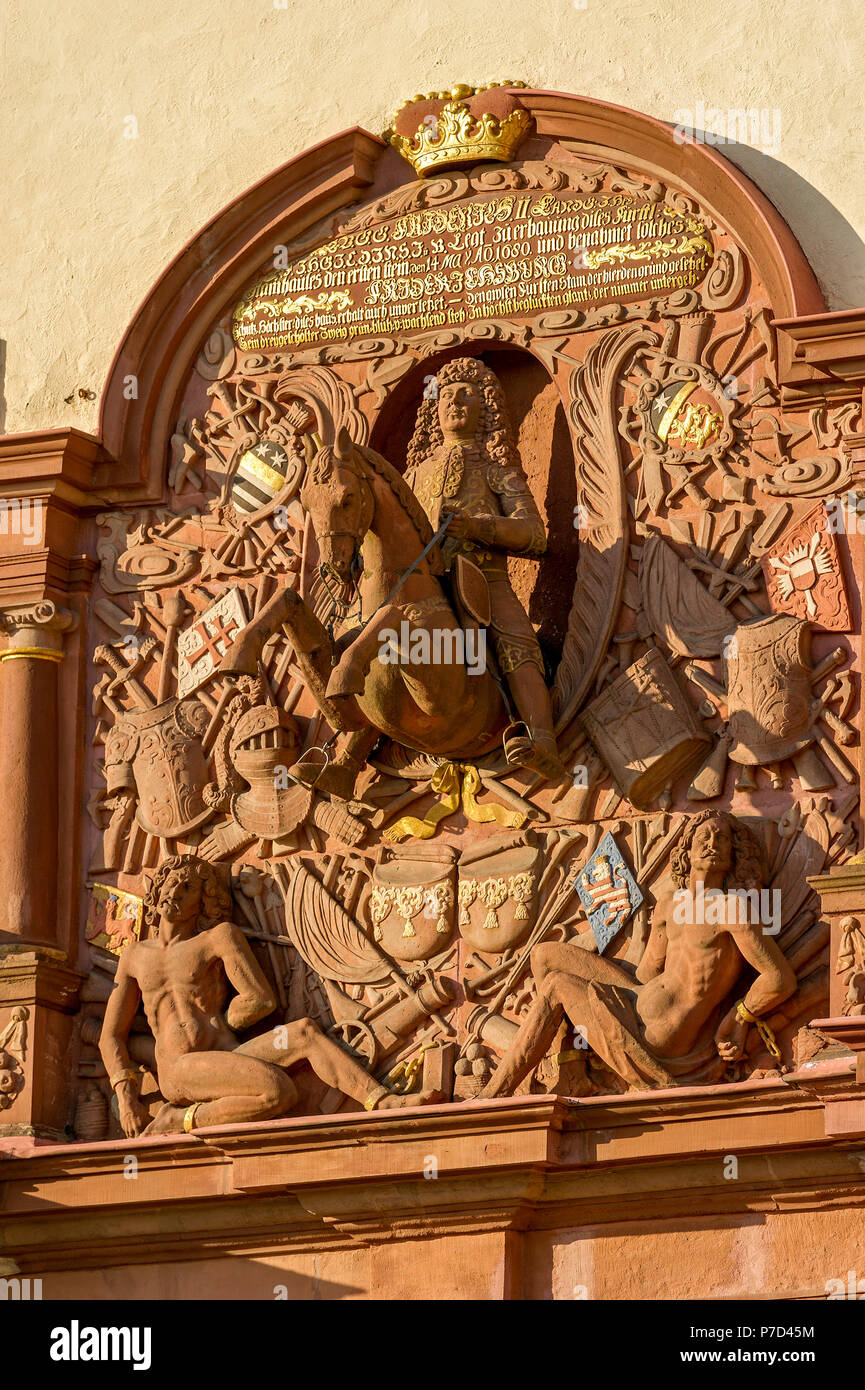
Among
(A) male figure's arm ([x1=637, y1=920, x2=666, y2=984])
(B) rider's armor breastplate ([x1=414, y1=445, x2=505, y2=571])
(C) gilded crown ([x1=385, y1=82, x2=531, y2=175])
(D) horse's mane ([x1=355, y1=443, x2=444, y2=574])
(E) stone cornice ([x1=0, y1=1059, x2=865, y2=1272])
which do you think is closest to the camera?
(E) stone cornice ([x1=0, y1=1059, x2=865, y2=1272])

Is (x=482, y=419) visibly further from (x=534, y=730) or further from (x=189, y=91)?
(x=189, y=91)

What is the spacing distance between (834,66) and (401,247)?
1662 millimetres

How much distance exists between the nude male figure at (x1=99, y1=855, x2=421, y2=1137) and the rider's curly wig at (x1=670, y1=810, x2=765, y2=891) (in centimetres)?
117

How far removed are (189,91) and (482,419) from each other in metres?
1.84

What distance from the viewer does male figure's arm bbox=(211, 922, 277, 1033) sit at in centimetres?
1205

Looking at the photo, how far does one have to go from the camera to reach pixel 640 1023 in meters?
11.5

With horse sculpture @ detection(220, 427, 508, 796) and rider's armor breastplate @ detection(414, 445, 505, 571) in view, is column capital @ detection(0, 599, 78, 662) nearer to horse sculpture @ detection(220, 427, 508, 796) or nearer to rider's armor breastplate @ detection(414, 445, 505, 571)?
horse sculpture @ detection(220, 427, 508, 796)

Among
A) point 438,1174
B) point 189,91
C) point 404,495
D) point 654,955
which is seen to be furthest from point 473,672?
point 189,91

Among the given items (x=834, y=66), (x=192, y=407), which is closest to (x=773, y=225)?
(x=834, y=66)

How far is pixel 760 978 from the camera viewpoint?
11.3 meters

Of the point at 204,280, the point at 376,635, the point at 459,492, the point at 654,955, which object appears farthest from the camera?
the point at 204,280

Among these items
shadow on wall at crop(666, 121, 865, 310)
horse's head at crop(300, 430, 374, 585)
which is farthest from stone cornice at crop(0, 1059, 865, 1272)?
shadow on wall at crop(666, 121, 865, 310)
